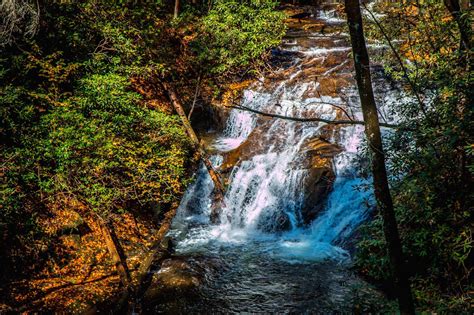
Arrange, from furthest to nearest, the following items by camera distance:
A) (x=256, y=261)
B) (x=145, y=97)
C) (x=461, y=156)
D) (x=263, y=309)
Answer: (x=145, y=97), (x=256, y=261), (x=263, y=309), (x=461, y=156)

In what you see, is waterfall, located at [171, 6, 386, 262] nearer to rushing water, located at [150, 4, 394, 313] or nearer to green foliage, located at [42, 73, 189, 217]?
rushing water, located at [150, 4, 394, 313]

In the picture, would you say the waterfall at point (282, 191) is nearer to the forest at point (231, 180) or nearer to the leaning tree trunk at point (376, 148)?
the forest at point (231, 180)

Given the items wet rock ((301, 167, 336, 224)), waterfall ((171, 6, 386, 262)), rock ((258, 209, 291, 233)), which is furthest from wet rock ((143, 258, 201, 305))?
wet rock ((301, 167, 336, 224))

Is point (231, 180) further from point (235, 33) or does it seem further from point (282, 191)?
point (235, 33)

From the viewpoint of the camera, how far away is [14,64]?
365 inches

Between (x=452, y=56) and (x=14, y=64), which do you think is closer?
(x=452, y=56)

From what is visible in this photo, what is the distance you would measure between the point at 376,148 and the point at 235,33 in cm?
1145

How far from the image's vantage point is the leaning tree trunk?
4.04 m

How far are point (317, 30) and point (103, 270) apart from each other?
66.0 ft

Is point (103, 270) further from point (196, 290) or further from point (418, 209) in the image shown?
point (418, 209)

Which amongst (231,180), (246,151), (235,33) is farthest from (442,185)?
(235,33)

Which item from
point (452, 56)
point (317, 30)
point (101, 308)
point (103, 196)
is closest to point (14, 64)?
point (103, 196)

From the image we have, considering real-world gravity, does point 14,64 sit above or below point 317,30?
below

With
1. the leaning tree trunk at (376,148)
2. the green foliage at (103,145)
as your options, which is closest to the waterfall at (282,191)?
the green foliage at (103,145)
